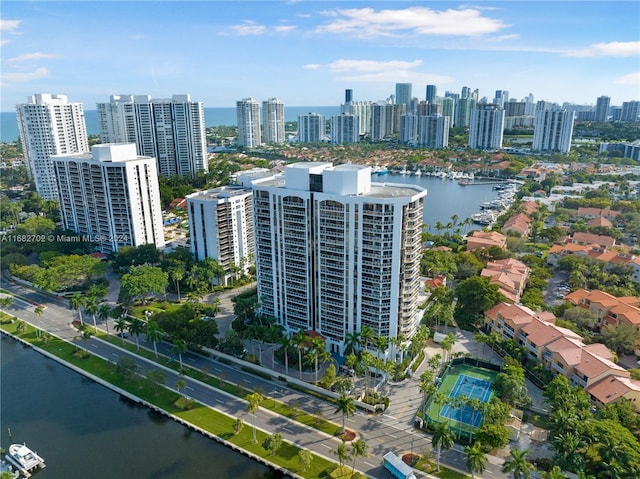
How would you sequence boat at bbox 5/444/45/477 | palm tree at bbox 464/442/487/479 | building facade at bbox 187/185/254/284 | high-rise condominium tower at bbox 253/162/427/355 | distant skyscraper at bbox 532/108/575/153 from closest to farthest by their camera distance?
1. palm tree at bbox 464/442/487/479
2. boat at bbox 5/444/45/477
3. high-rise condominium tower at bbox 253/162/427/355
4. building facade at bbox 187/185/254/284
5. distant skyscraper at bbox 532/108/575/153

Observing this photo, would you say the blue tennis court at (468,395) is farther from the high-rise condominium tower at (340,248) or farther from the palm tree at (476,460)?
the high-rise condominium tower at (340,248)

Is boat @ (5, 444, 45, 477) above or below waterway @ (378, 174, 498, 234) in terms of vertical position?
below

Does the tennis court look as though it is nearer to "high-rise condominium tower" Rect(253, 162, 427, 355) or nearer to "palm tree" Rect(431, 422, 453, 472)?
"palm tree" Rect(431, 422, 453, 472)

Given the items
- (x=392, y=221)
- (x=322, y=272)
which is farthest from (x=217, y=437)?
(x=392, y=221)

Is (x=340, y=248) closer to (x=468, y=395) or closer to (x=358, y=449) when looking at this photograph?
(x=468, y=395)

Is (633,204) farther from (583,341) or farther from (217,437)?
(217,437)

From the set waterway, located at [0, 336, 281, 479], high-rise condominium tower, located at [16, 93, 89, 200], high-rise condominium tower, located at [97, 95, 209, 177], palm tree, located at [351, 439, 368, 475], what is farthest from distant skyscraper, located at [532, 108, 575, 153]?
waterway, located at [0, 336, 281, 479]

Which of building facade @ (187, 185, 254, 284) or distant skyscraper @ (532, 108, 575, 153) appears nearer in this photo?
building facade @ (187, 185, 254, 284)
